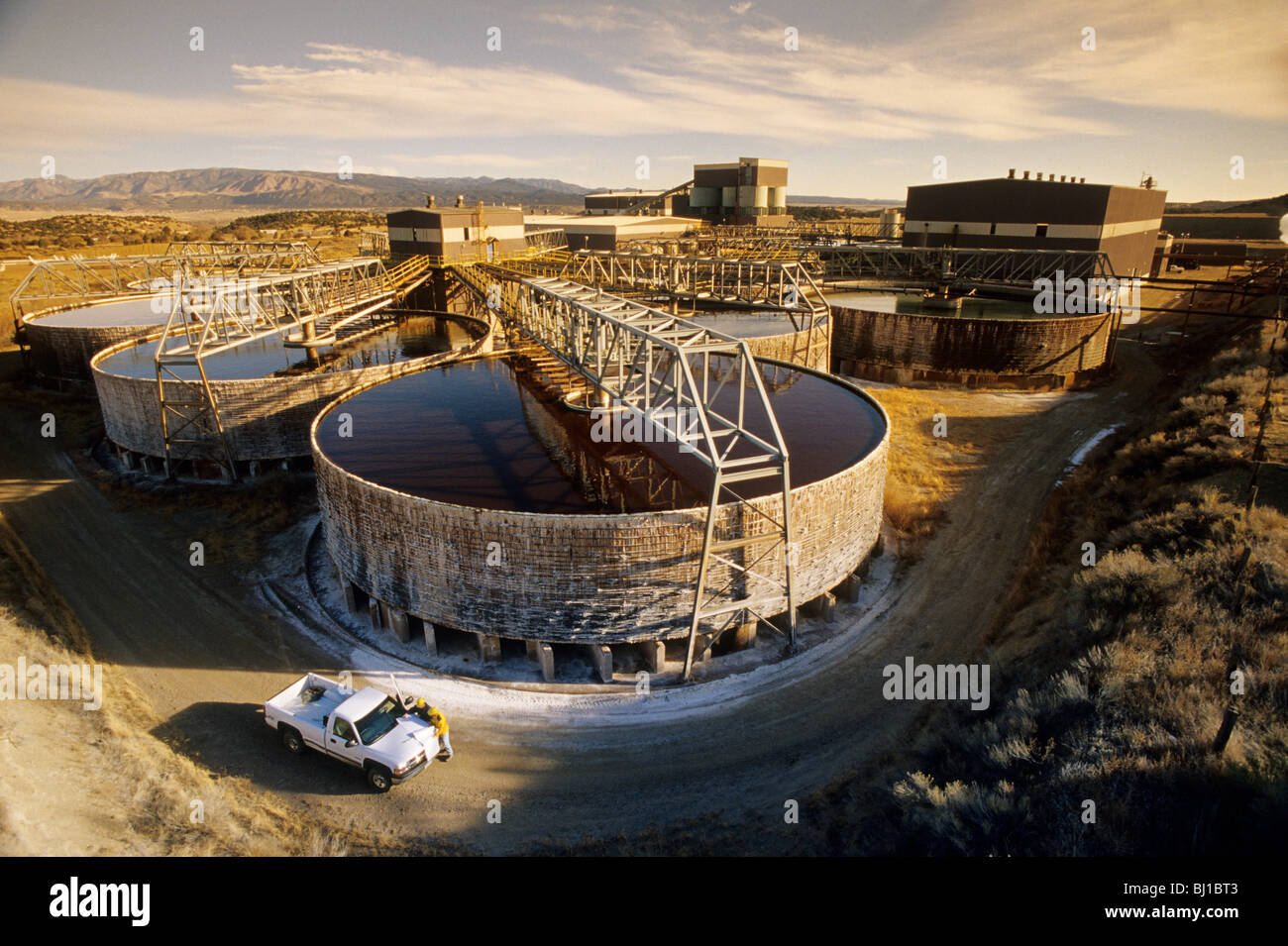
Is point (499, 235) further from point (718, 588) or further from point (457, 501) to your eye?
point (718, 588)

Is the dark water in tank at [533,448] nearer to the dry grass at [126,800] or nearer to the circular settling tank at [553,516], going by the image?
the circular settling tank at [553,516]

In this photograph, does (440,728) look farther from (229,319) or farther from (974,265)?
(974,265)

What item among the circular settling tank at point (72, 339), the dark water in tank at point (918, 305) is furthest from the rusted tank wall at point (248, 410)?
the dark water in tank at point (918, 305)

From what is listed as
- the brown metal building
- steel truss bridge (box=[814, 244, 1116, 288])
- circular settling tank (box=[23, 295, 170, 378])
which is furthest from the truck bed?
the brown metal building

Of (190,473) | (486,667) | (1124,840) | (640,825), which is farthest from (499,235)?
(1124,840)

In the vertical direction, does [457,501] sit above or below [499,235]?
below

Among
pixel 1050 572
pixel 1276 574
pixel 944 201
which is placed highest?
pixel 944 201
